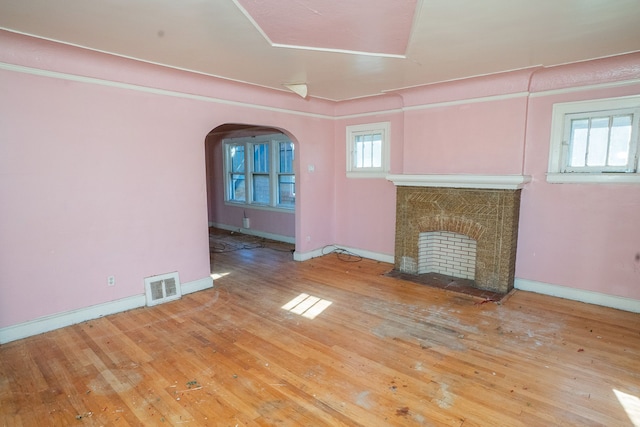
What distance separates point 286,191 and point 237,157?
1.74m

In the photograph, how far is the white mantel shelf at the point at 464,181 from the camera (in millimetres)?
3904

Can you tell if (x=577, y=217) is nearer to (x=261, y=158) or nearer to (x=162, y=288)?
(x=162, y=288)

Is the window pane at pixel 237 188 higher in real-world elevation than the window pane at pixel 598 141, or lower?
lower

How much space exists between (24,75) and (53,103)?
0.28 meters

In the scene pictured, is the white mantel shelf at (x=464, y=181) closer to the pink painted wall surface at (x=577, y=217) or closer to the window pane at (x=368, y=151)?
the pink painted wall surface at (x=577, y=217)

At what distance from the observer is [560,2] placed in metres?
2.20

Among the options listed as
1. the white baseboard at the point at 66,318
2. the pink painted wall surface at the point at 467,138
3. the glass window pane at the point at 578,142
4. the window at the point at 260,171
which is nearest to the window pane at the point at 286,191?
the window at the point at 260,171

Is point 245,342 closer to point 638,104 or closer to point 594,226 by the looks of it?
point 594,226

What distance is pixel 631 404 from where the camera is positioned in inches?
89.4

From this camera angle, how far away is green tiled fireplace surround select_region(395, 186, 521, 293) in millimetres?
4086

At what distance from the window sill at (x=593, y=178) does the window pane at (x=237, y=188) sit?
19.7ft

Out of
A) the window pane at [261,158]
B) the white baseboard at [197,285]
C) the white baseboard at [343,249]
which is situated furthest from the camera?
the window pane at [261,158]

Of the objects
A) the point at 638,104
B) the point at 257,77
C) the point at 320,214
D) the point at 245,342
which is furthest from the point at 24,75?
the point at 638,104

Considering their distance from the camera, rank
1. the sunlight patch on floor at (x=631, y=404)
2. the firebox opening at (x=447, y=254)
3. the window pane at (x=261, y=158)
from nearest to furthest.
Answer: the sunlight patch on floor at (x=631, y=404) < the firebox opening at (x=447, y=254) < the window pane at (x=261, y=158)
